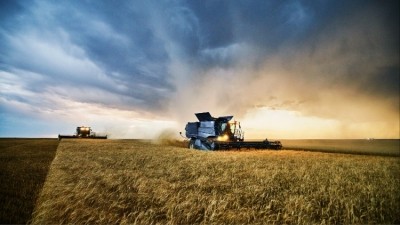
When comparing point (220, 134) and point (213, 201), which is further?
point (220, 134)

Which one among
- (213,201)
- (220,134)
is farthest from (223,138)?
(213,201)

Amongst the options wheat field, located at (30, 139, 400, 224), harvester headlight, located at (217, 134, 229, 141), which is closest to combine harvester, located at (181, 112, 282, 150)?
harvester headlight, located at (217, 134, 229, 141)

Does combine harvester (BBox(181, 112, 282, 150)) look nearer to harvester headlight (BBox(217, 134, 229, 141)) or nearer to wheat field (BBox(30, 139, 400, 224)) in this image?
harvester headlight (BBox(217, 134, 229, 141))

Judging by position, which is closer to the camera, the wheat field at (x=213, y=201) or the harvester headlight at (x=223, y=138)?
the wheat field at (x=213, y=201)

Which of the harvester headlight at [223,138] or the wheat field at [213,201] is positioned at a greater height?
the harvester headlight at [223,138]

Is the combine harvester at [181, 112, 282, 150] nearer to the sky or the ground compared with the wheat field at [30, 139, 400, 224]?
nearer to the sky

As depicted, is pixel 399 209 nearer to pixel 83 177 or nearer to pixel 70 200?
pixel 70 200

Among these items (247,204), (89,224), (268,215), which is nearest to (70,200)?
(89,224)

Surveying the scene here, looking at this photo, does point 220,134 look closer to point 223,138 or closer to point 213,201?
point 223,138

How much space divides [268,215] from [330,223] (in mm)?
1357

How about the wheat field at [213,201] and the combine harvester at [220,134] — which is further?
the combine harvester at [220,134]

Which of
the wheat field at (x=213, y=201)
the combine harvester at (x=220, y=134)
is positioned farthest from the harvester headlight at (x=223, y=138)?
the wheat field at (x=213, y=201)

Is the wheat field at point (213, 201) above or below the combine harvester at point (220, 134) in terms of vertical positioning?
below

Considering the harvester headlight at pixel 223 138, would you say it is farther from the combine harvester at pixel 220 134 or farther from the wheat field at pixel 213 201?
the wheat field at pixel 213 201
